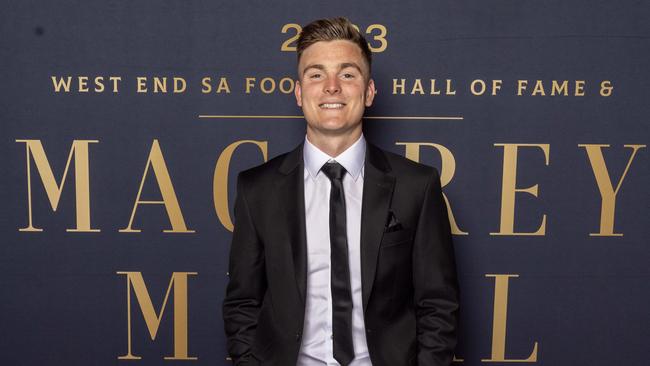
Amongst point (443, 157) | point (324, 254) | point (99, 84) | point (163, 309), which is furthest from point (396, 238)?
point (99, 84)

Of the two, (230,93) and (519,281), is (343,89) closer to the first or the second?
(230,93)

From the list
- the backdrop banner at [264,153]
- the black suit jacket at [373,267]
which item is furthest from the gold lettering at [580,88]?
the black suit jacket at [373,267]

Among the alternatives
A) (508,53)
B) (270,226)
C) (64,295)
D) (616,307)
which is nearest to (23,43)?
(64,295)

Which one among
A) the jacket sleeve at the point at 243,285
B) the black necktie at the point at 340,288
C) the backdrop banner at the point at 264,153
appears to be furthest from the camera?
the backdrop banner at the point at 264,153

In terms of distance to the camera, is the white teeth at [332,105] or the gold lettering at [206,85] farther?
the gold lettering at [206,85]

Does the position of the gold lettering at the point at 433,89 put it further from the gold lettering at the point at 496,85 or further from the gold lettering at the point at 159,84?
the gold lettering at the point at 159,84

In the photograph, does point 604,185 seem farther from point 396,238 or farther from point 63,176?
point 63,176

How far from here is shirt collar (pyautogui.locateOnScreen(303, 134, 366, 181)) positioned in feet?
4.67

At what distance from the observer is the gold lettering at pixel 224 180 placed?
197 cm

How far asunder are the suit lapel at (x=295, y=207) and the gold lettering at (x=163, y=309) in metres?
0.70

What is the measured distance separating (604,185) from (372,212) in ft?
3.17

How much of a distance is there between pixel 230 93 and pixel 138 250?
1.86ft

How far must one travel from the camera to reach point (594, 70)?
6.39 ft

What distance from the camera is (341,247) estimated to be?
1370mm
